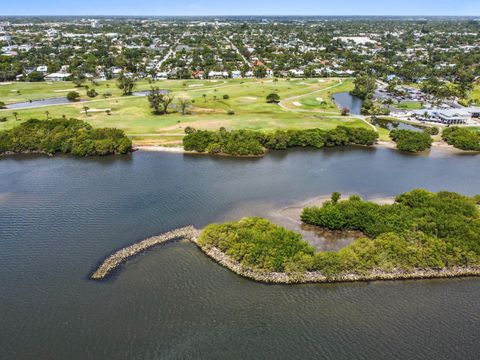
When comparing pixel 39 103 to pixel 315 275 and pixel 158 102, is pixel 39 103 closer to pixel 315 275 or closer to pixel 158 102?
pixel 158 102

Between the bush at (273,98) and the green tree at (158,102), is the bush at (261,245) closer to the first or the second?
the green tree at (158,102)

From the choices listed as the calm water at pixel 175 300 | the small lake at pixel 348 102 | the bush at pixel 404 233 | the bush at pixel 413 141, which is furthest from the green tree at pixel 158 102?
the bush at pixel 404 233

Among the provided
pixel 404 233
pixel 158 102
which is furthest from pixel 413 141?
pixel 158 102

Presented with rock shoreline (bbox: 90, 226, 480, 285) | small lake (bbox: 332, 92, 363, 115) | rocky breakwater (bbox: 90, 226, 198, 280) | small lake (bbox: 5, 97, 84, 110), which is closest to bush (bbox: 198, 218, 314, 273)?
rock shoreline (bbox: 90, 226, 480, 285)

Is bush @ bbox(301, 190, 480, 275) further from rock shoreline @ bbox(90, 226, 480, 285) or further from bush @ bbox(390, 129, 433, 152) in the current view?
bush @ bbox(390, 129, 433, 152)

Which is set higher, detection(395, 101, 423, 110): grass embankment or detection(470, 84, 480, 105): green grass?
detection(470, 84, 480, 105): green grass

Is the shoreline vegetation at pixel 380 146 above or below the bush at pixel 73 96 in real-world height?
below

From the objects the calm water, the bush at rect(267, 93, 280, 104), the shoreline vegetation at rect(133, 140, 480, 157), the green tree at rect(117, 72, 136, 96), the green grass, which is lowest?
the calm water

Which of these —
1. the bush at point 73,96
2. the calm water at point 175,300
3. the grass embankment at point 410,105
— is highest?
the bush at point 73,96
